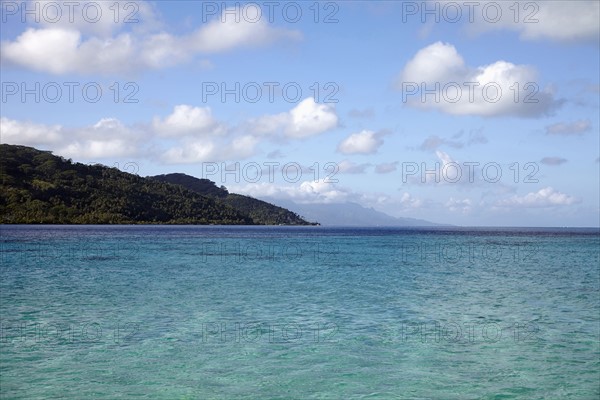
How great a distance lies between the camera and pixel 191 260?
73875mm

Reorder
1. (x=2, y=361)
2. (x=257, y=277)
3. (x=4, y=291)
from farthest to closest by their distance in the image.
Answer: (x=257, y=277) → (x=4, y=291) → (x=2, y=361)

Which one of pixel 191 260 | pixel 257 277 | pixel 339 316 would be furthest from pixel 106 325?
pixel 191 260

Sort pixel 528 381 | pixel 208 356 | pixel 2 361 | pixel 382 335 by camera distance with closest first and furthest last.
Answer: pixel 528 381 → pixel 2 361 → pixel 208 356 → pixel 382 335

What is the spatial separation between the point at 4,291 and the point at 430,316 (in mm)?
28492

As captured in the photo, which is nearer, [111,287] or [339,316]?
[339,316]

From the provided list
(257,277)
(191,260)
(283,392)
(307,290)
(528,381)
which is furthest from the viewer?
(191,260)

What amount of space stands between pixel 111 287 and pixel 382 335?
25.3 metres

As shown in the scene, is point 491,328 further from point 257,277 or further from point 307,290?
point 257,277

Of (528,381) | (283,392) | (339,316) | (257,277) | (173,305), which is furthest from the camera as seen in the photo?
(257,277)

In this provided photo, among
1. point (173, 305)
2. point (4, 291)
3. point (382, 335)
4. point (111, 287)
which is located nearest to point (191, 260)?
point (111, 287)

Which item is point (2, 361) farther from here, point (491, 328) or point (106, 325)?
point (491, 328)

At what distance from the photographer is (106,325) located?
2650 cm

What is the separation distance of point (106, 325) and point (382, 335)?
1292 cm

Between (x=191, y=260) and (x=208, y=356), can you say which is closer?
(x=208, y=356)
